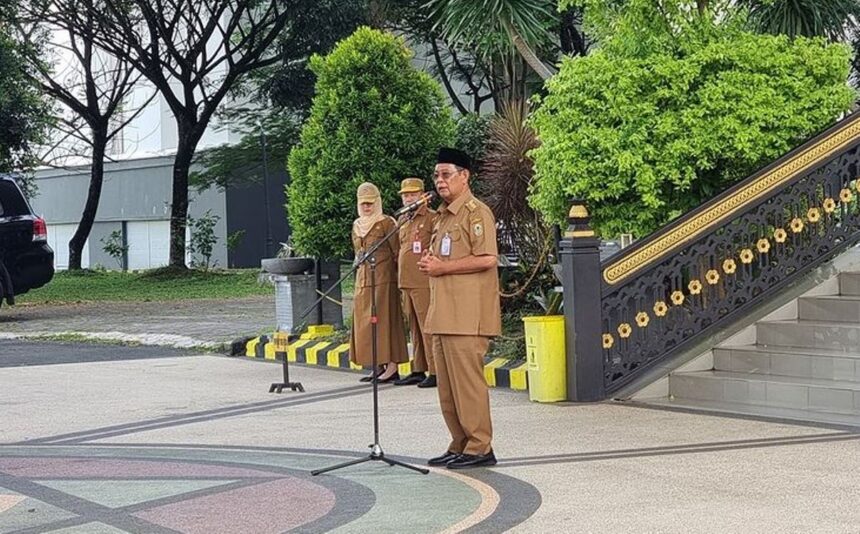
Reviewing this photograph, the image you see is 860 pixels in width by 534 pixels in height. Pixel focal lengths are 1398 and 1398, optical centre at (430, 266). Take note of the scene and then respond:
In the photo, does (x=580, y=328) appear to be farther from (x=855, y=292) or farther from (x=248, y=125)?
(x=248, y=125)

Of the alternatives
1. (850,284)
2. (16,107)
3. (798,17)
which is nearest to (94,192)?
(16,107)

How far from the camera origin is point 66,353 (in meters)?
16.6

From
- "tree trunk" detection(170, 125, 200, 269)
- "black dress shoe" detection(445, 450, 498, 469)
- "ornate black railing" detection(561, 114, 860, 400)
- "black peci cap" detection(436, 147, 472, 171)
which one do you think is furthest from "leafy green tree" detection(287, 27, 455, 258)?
"tree trunk" detection(170, 125, 200, 269)

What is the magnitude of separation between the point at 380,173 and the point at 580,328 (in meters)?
4.50

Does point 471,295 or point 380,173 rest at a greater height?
point 380,173

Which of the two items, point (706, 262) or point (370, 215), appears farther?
point (370, 215)

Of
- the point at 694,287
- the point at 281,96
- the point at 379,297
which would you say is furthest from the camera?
the point at 281,96

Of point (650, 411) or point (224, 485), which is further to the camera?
point (650, 411)

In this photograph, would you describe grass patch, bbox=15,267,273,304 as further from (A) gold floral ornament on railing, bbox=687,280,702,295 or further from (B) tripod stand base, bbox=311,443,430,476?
(B) tripod stand base, bbox=311,443,430,476

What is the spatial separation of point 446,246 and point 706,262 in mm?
3860

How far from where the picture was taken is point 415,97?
1528 centimetres

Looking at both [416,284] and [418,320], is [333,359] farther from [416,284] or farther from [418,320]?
[416,284]

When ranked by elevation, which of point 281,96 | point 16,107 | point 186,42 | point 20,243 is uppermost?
point 186,42

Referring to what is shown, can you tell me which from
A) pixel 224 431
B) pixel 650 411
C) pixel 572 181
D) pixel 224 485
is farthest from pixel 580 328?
pixel 224 485
